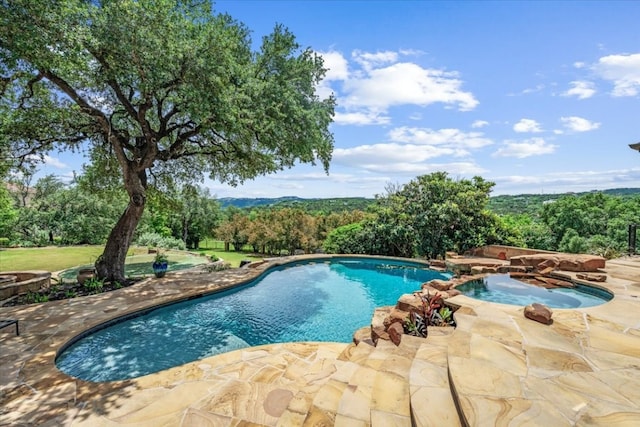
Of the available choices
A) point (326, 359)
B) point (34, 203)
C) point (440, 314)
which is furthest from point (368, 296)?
point (34, 203)

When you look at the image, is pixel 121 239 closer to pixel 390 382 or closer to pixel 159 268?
pixel 159 268

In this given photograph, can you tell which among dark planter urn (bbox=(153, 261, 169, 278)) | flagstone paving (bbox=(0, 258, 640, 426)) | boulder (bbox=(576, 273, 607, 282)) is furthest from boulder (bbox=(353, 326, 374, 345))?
dark planter urn (bbox=(153, 261, 169, 278))

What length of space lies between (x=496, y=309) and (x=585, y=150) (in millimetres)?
14082

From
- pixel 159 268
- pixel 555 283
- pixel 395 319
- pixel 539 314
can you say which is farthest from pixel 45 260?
pixel 555 283

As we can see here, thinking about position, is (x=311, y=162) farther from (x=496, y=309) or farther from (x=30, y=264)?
(x=30, y=264)

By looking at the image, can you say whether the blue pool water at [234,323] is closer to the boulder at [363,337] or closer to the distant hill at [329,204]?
the boulder at [363,337]

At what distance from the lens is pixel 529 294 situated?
Answer: 722cm

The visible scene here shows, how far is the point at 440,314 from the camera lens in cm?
467

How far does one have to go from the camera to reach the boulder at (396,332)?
400cm

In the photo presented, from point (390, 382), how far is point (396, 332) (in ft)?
4.23

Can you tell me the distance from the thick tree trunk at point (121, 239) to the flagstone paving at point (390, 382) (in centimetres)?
393

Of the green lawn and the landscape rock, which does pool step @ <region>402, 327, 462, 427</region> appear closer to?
the landscape rock

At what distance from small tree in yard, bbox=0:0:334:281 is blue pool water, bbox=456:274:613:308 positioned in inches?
235

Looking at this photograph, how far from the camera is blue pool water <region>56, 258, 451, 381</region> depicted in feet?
15.0
